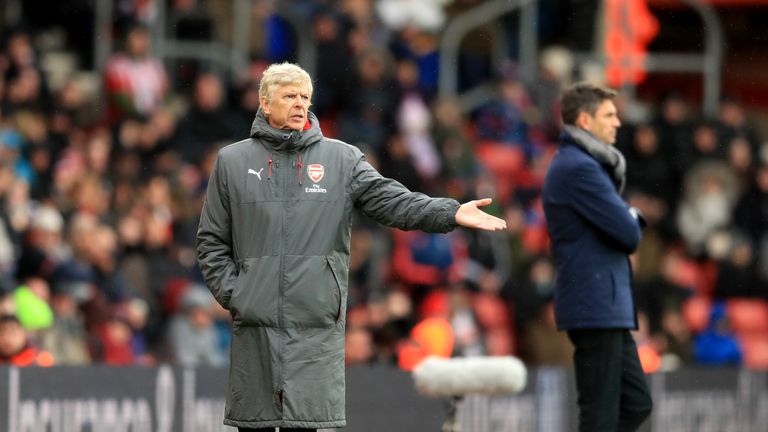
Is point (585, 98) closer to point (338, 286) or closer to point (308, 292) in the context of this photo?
point (338, 286)

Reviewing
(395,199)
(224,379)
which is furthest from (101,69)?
(395,199)

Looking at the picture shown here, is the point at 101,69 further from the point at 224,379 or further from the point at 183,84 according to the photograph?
the point at 224,379

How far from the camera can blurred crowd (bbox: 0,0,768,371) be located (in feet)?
46.6

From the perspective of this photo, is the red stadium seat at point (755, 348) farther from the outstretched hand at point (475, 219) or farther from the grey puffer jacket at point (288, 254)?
the grey puffer jacket at point (288, 254)

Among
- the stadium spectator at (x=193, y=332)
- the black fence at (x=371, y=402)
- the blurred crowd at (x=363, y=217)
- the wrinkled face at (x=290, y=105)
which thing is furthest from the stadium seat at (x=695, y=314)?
the wrinkled face at (x=290, y=105)

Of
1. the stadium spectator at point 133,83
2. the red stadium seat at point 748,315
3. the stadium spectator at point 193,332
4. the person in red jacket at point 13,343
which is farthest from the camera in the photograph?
the red stadium seat at point 748,315

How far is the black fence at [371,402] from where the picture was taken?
35.4ft

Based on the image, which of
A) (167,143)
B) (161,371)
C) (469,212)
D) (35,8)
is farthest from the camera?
(35,8)

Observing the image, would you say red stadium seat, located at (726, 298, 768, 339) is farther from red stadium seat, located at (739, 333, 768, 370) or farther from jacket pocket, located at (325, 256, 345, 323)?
jacket pocket, located at (325, 256, 345, 323)

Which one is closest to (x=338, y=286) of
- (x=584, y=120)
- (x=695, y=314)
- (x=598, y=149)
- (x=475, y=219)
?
(x=475, y=219)

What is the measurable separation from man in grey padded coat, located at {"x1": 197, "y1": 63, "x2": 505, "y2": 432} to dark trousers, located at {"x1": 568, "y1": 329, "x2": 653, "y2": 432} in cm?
179

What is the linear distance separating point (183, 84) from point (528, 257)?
4.03 metres

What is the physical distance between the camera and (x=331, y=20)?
19047mm

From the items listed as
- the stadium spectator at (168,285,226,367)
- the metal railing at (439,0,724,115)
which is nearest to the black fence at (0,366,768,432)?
the stadium spectator at (168,285,226,367)
